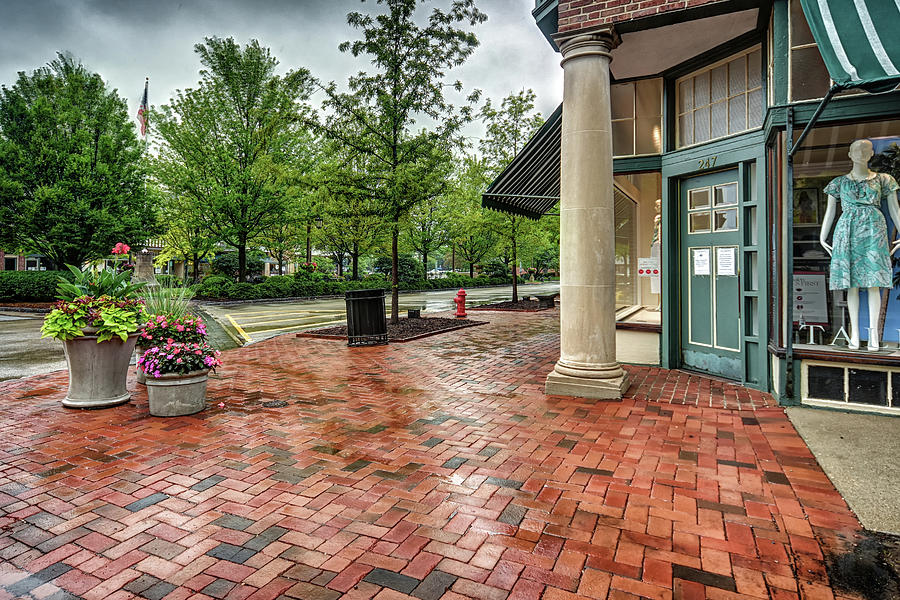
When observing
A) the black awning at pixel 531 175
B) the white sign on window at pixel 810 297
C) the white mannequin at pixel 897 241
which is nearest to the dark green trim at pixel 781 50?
the white mannequin at pixel 897 241

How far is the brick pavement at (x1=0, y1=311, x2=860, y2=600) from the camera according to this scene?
2451 mm

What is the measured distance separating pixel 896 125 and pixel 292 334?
11.4 meters

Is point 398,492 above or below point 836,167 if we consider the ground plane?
below

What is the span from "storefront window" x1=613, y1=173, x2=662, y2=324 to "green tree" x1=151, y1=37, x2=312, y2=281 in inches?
756

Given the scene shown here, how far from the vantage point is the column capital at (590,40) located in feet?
19.4

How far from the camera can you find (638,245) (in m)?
9.98

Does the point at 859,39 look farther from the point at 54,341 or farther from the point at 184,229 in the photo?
the point at 184,229

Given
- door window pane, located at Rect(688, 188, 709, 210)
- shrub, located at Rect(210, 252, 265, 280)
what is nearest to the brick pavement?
door window pane, located at Rect(688, 188, 709, 210)

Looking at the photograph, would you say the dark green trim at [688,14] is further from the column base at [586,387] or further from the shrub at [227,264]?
the shrub at [227,264]


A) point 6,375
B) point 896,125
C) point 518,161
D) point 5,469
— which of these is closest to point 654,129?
point 518,161

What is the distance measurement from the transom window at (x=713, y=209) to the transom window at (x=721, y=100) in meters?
0.70

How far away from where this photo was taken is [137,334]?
5.61 metres

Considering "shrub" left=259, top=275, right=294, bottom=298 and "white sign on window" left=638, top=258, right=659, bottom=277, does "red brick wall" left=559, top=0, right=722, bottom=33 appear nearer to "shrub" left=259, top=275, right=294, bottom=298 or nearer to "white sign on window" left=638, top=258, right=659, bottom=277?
"white sign on window" left=638, top=258, right=659, bottom=277

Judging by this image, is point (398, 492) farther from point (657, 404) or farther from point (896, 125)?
point (896, 125)
